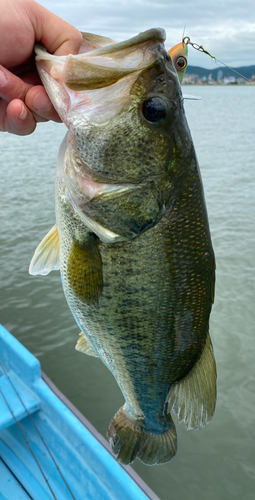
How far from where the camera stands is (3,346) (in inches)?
174

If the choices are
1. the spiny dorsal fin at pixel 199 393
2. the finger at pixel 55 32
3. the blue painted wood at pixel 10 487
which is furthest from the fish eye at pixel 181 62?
the blue painted wood at pixel 10 487

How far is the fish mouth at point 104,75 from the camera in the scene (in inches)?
51.9

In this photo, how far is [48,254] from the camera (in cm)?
183

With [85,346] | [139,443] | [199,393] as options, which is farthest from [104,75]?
[139,443]

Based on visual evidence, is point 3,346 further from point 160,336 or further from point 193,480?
point 160,336

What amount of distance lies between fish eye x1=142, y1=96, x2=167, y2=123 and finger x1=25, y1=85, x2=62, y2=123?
0.56 m

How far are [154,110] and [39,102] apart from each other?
610 mm

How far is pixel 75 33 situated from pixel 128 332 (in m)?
1.30

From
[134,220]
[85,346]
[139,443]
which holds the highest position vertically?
[134,220]

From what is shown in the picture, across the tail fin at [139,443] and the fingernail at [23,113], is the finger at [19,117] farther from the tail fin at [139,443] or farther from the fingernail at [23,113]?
the tail fin at [139,443]

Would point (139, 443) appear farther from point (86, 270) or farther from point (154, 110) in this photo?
point (154, 110)

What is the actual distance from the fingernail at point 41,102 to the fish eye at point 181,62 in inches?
23.2

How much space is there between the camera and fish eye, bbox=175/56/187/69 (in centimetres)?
157

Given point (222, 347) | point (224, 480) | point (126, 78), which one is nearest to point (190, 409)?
point (126, 78)
